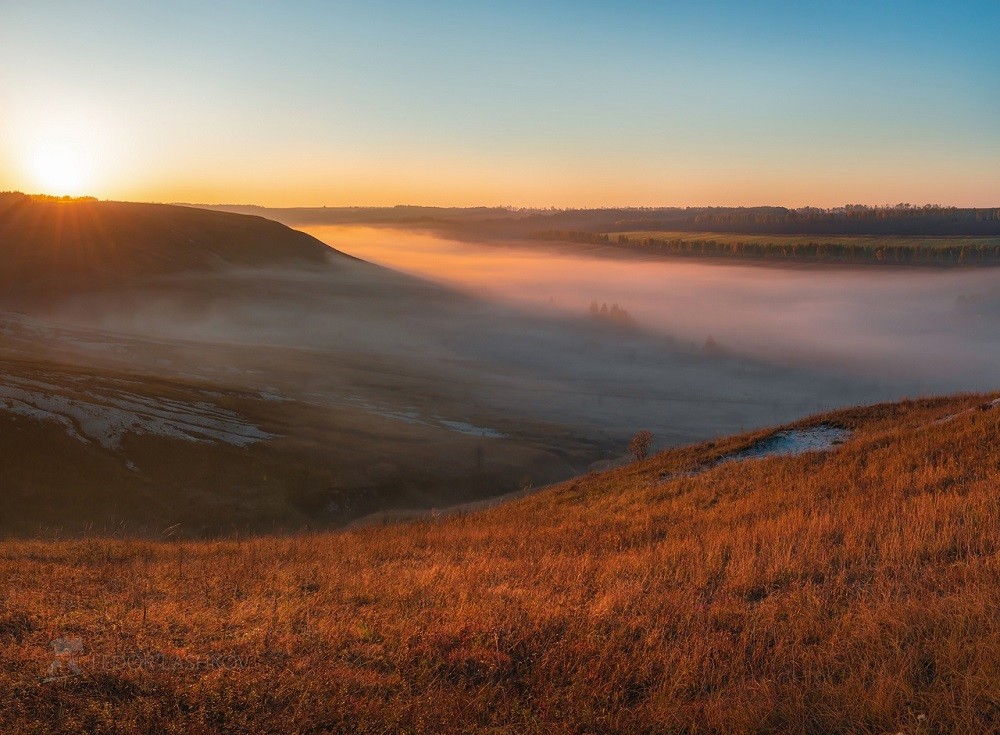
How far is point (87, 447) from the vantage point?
5044 centimetres

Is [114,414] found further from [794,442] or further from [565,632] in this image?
[565,632]

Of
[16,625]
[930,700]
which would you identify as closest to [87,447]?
[16,625]

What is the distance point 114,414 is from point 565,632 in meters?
58.5

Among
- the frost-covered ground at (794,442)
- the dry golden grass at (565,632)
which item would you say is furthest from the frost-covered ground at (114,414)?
the frost-covered ground at (794,442)

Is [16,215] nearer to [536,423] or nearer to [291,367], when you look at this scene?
[291,367]

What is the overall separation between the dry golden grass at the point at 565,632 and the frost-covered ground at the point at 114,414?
43927 millimetres

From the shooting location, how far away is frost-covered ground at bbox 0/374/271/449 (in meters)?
52.6

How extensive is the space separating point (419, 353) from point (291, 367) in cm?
6756

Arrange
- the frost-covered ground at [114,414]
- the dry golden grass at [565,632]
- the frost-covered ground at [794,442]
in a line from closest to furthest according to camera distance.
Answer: the dry golden grass at [565,632], the frost-covered ground at [794,442], the frost-covered ground at [114,414]

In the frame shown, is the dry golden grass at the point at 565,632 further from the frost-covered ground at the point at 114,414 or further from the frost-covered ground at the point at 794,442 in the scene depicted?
the frost-covered ground at the point at 114,414

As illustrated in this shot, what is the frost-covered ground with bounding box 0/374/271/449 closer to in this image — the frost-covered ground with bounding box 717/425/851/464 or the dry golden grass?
the dry golden grass

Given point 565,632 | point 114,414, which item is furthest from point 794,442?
point 114,414

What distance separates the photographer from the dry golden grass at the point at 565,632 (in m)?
5.97

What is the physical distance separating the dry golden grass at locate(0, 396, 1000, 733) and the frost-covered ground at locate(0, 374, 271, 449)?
144ft
